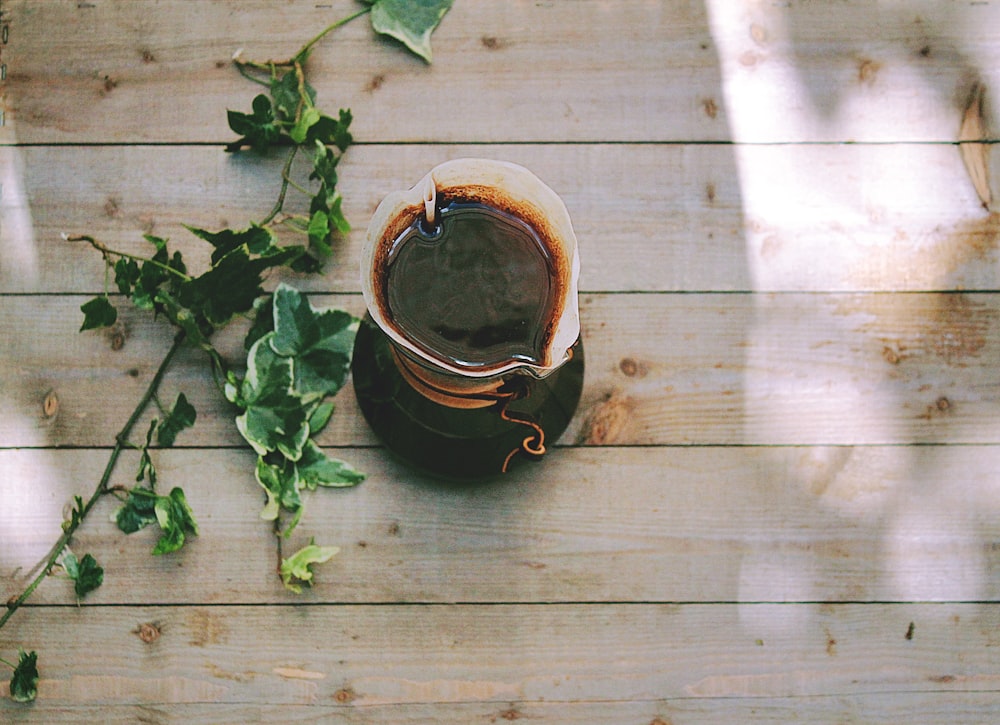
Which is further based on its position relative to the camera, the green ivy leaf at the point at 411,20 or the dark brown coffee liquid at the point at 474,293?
the green ivy leaf at the point at 411,20

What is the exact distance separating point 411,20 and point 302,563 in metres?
0.59

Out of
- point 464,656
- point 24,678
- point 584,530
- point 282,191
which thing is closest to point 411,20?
point 282,191

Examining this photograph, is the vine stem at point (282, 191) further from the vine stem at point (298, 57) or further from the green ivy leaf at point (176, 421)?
the green ivy leaf at point (176, 421)

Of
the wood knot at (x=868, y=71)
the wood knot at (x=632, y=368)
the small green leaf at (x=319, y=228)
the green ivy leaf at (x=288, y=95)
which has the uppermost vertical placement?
the wood knot at (x=868, y=71)

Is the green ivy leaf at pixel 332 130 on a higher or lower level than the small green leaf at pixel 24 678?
higher

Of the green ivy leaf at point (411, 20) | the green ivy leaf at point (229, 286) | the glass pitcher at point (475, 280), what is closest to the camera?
the glass pitcher at point (475, 280)

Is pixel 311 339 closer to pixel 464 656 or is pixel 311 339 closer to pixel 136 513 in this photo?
pixel 136 513

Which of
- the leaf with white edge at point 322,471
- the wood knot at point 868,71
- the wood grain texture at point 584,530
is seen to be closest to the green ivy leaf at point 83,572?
the wood grain texture at point 584,530

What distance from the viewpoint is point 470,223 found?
0.74 m

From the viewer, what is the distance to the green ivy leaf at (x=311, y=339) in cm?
88

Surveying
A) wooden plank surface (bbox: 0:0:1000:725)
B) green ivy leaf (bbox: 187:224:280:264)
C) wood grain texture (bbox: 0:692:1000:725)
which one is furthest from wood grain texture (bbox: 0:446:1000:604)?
green ivy leaf (bbox: 187:224:280:264)

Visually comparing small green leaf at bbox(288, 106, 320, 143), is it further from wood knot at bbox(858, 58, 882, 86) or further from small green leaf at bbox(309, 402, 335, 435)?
wood knot at bbox(858, 58, 882, 86)

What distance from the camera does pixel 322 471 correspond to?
892 millimetres

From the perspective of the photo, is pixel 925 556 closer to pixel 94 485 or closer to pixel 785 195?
pixel 785 195
